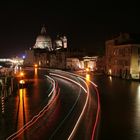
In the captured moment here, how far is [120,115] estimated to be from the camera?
30875 mm

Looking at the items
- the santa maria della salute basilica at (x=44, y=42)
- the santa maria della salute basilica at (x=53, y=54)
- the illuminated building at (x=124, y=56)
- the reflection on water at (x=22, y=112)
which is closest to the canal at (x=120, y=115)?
the reflection on water at (x=22, y=112)

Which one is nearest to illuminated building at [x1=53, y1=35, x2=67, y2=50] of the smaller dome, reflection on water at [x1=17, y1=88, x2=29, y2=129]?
the smaller dome

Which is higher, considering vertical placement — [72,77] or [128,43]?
[128,43]

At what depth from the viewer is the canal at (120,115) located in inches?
951

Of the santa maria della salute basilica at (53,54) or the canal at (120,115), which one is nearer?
the canal at (120,115)

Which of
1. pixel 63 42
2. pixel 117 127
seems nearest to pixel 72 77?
pixel 117 127

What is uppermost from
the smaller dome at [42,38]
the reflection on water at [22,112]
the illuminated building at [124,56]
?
the smaller dome at [42,38]

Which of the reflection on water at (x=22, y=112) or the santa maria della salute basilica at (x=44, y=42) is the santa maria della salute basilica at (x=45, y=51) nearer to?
the santa maria della salute basilica at (x=44, y=42)

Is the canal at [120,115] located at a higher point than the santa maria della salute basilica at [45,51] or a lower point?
lower

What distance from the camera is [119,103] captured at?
37.6m

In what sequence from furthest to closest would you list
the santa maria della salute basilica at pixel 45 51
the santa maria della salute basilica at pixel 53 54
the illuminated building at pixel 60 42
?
1. the illuminated building at pixel 60 42
2. the santa maria della salute basilica at pixel 45 51
3. the santa maria della salute basilica at pixel 53 54

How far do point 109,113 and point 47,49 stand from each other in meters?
130

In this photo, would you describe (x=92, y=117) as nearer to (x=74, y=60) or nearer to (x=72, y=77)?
(x=72, y=77)

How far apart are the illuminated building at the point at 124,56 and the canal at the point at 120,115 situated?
736 inches
